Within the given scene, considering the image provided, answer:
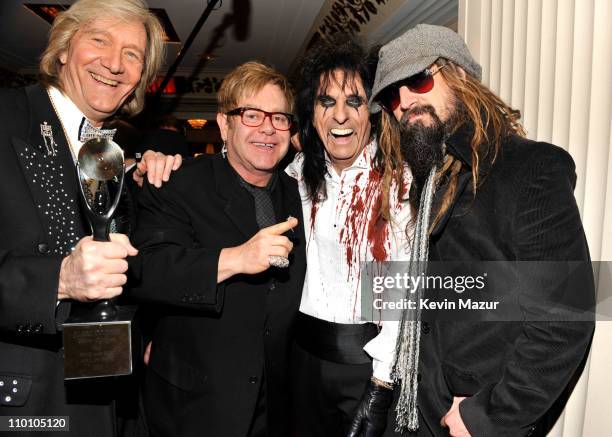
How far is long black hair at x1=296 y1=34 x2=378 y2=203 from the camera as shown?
6.74 feet

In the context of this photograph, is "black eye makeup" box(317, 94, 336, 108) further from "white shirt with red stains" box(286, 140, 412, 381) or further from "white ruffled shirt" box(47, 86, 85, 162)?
"white ruffled shirt" box(47, 86, 85, 162)

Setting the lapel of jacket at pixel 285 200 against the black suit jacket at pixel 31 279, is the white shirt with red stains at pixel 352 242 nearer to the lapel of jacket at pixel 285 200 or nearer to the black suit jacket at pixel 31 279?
the lapel of jacket at pixel 285 200

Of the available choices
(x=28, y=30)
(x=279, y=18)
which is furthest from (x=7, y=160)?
(x=28, y=30)

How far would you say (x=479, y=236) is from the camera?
1.35 m

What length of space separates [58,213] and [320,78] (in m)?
1.24

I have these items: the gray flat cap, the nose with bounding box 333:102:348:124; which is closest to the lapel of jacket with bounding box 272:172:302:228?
the nose with bounding box 333:102:348:124

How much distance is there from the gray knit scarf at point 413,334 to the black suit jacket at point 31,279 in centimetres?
95

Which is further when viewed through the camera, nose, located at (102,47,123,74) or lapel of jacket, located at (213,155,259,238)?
lapel of jacket, located at (213,155,259,238)

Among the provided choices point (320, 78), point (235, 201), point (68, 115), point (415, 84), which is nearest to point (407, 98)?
point (415, 84)

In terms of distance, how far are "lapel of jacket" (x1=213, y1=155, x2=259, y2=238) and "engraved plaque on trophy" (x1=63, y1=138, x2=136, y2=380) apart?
0.73 m

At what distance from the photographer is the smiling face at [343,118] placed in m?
2.01

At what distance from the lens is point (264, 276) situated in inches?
74.4

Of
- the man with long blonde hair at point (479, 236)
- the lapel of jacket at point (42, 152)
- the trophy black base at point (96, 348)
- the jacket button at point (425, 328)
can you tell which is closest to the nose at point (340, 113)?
the man with long blonde hair at point (479, 236)

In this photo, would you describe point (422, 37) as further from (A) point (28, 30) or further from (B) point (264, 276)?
(A) point (28, 30)
